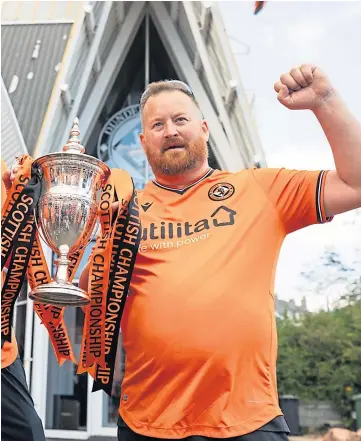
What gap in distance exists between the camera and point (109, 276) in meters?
2.16

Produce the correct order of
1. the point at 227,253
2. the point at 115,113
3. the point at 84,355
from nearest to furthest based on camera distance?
the point at 227,253 → the point at 84,355 → the point at 115,113

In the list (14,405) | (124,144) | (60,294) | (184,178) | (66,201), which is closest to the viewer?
(60,294)

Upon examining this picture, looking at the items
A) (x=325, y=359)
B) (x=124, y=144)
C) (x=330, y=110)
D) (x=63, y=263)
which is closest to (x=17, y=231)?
(x=63, y=263)

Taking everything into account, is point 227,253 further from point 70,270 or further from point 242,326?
point 70,270

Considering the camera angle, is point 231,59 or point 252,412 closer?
point 252,412

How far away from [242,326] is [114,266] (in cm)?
50

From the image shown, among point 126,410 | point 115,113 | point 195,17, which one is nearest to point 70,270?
point 126,410

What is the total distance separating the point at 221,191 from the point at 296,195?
28cm

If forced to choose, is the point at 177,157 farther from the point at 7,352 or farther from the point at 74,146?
the point at 7,352

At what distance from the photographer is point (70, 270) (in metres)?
2.34

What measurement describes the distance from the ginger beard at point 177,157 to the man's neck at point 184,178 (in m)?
0.02

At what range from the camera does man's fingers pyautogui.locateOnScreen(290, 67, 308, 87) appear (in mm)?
1979

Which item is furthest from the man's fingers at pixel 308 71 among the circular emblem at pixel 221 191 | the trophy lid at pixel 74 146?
the trophy lid at pixel 74 146

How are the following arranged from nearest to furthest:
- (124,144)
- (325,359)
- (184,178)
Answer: (184,178) → (124,144) → (325,359)
